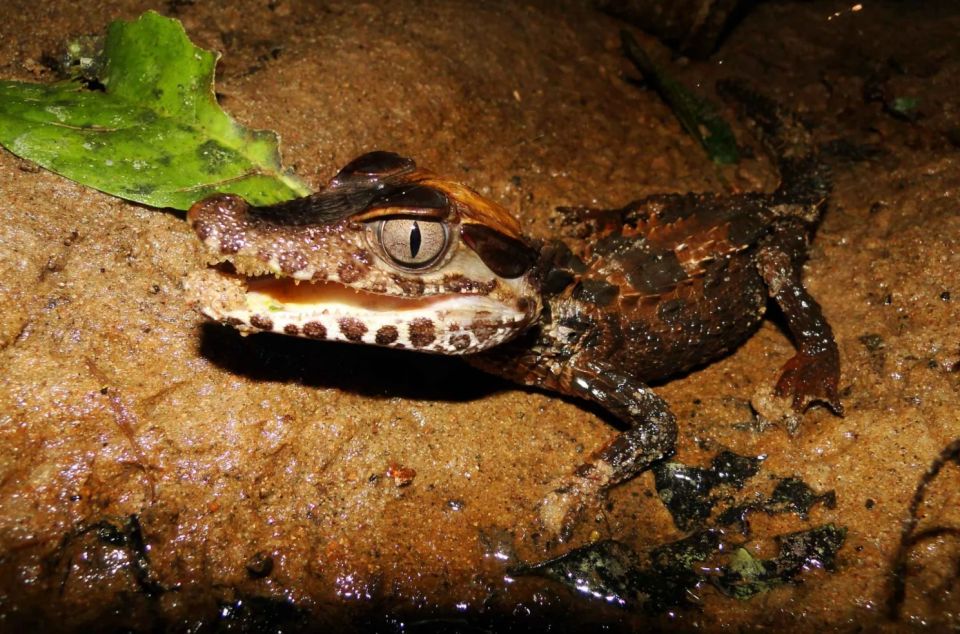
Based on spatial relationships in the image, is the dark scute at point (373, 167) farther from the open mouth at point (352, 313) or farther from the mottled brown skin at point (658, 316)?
the mottled brown skin at point (658, 316)

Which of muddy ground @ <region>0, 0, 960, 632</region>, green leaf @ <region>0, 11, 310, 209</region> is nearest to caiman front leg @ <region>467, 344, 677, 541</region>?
muddy ground @ <region>0, 0, 960, 632</region>

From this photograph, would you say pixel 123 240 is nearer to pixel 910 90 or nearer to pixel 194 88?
pixel 194 88

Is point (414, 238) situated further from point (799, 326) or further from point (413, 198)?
point (799, 326)

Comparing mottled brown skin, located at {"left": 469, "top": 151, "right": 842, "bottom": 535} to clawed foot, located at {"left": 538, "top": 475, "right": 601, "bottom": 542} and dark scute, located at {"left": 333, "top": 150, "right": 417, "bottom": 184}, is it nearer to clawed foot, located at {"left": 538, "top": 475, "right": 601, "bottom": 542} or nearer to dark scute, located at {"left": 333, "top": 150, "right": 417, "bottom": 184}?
clawed foot, located at {"left": 538, "top": 475, "right": 601, "bottom": 542}

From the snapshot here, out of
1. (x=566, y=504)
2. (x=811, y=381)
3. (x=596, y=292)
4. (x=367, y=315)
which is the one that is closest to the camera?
(x=367, y=315)

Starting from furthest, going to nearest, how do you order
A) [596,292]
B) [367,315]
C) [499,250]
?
[596,292]
[499,250]
[367,315]

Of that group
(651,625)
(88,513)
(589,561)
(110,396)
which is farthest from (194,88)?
(651,625)

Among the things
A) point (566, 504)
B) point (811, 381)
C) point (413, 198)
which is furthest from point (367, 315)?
point (811, 381)
